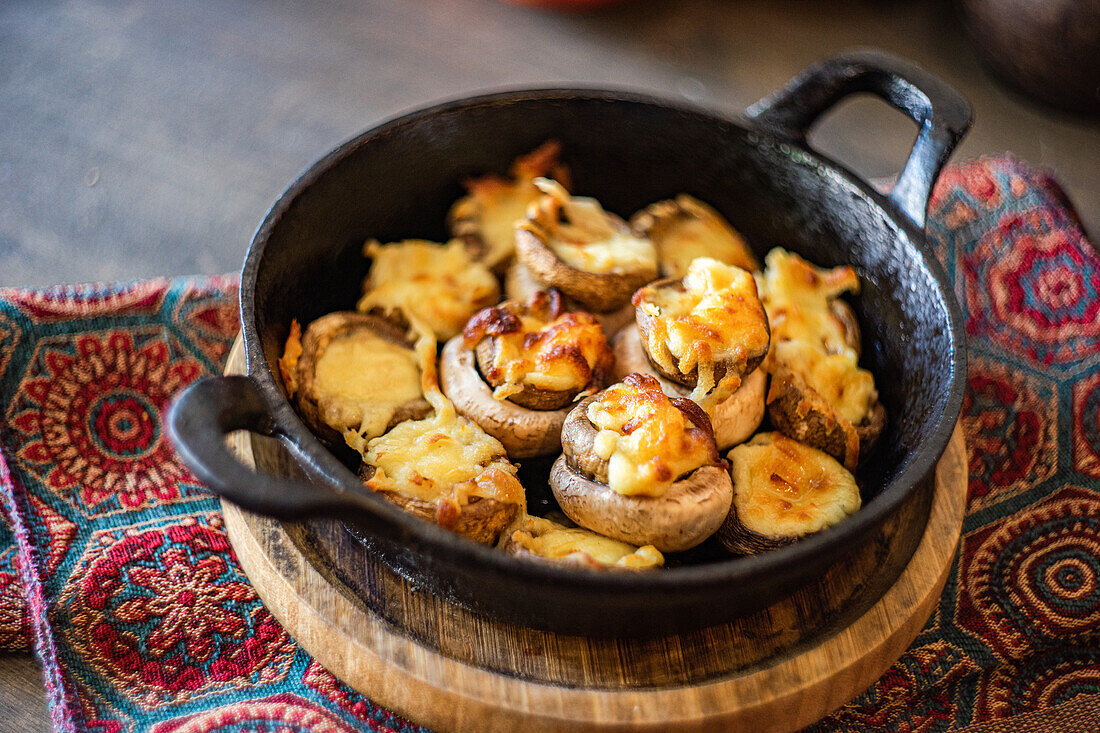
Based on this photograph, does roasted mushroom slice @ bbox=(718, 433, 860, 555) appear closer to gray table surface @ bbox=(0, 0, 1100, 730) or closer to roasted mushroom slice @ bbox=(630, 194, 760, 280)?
roasted mushroom slice @ bbox=(630, 194, 760, 280)

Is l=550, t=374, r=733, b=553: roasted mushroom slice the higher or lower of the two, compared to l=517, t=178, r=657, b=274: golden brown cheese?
lower

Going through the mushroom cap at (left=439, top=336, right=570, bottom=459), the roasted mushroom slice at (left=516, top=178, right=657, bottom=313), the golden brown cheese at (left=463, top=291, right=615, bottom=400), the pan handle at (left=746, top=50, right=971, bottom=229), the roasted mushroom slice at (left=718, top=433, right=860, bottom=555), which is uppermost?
the pan handle at (left=746, top=50, right=971, bottom=229)

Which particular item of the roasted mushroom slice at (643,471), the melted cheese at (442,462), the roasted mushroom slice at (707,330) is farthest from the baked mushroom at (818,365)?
the melted cheese at (442,462)

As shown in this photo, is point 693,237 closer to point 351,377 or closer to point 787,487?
point 787,487

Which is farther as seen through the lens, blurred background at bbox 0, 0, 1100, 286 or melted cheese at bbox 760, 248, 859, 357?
blurred background at bbox 0, 0, 1100, 286

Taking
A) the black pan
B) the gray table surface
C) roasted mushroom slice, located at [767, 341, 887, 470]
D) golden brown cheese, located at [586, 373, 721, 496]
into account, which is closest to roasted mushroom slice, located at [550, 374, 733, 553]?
golden brown cheese, located at [586, 373, 721, 496]

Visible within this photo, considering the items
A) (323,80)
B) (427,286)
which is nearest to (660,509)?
(427,286)

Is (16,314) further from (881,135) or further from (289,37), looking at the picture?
(881,135)

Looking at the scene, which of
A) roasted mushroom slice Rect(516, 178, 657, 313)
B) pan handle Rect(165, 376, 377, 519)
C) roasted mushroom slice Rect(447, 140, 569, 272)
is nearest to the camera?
pan handle Rect(165, 376, 377, 519)
